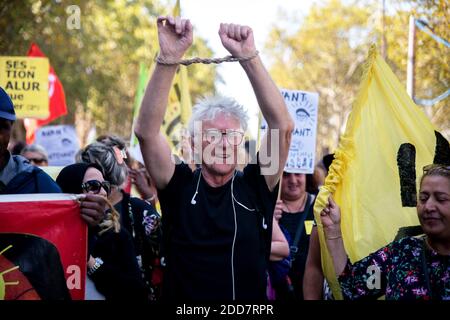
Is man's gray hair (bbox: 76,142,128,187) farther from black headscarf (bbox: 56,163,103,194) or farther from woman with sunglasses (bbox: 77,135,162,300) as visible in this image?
black headscarf (bbox: 56,163,103,194)

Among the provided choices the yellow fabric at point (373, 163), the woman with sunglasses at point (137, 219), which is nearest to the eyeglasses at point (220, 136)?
the yellow fabric at point (373, 163)

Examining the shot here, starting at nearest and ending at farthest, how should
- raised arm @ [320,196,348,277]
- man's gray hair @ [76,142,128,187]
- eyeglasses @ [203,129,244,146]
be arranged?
eyeglasses @ [203,129,244,146]
raised arm @ [320,196,348,277]
man's gray hair @ [76,142,128,187]

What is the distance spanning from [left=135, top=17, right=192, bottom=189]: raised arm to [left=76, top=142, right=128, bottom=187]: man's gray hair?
4.74ft

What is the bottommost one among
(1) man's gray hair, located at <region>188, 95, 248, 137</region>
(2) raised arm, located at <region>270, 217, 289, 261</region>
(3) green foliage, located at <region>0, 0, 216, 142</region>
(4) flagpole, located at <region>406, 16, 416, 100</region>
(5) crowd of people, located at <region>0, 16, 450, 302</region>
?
(2) raised arm, located at <region>270, 217, 289, 261</region>

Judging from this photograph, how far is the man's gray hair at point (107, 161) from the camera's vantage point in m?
5.02

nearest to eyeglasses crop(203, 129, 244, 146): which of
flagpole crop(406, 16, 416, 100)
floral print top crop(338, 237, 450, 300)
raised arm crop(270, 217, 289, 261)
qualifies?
floral print top crop(338, 237, 450, 300)

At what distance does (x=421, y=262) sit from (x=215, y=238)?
3.24 feet

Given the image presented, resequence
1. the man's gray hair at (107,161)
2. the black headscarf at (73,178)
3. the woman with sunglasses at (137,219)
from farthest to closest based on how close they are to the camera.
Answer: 1. the man's gray hair at (107,161)
2. the woman with sunglasses at (137,219)
3. the black headscarf at (73,178)

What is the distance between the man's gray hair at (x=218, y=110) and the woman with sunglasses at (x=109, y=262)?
0.72m

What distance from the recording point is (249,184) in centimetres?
378

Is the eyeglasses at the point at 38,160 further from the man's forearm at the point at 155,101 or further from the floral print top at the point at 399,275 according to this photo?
the floral print top at the point at 399,275

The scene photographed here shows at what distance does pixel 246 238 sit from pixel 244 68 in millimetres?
814

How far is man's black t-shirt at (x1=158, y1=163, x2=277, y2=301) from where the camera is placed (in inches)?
141
